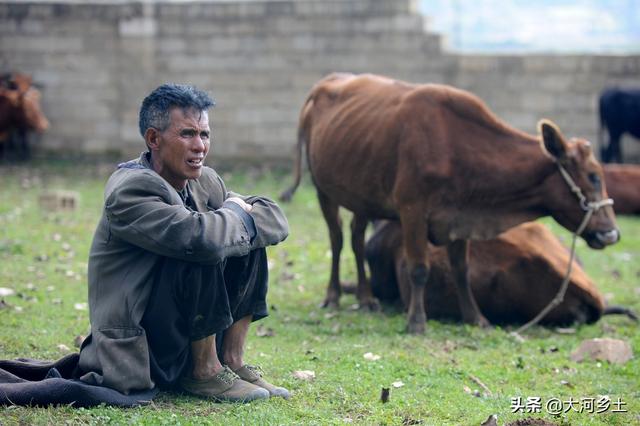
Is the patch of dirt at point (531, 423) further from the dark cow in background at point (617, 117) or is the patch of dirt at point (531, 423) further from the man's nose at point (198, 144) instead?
the dark cow in background at point (617, 117)

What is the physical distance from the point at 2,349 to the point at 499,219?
3847 millimetres

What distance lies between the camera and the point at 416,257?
7805 mm

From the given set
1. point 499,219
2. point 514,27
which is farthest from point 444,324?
point 514,27

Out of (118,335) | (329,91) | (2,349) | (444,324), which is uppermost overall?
(329,91)

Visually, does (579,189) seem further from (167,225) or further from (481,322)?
(167,225)

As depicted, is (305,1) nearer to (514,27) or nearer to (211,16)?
(211,16)

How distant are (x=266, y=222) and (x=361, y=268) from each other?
3.80 meters

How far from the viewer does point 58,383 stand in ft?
16.1

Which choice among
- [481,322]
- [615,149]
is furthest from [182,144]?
[615,149]

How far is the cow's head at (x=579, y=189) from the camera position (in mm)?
7887

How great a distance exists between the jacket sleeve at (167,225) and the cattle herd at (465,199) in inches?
123

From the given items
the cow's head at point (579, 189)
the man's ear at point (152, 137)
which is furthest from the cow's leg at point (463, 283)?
the man's ear at point (152, 137)

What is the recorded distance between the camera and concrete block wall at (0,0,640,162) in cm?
1655

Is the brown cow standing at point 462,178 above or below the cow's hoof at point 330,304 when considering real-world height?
above
